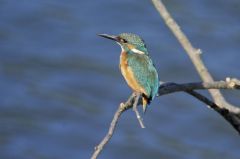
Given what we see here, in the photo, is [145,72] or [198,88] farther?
[145,72]

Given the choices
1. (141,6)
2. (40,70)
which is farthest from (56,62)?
(141,6)

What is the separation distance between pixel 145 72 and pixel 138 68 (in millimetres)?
77

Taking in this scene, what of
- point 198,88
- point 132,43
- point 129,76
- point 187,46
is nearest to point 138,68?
point 129,76

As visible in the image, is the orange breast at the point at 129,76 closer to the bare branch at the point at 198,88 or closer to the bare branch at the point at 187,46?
the bare branch at the point at 198,88

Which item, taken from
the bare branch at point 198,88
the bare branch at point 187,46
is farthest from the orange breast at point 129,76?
the bare branch at point 187,46

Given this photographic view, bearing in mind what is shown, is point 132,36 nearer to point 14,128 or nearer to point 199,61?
point 199,61

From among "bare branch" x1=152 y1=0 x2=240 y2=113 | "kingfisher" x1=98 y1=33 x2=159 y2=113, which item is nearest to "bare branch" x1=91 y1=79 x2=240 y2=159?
"bare branch" x1=152 y1=0 x2=240 y2=113

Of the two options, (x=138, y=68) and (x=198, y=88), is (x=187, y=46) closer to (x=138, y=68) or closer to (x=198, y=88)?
(x=198, y=88)

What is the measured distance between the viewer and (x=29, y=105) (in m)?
7.72

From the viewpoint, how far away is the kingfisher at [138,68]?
10.8ft

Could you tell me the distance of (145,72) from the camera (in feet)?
11.3

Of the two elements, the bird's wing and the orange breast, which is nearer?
the bird's wing

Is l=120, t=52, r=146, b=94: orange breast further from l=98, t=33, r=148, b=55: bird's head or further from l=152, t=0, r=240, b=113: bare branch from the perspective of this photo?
l=152, t=0, r=240, b=113: bare branch

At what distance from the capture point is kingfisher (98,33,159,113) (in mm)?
3301
